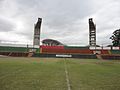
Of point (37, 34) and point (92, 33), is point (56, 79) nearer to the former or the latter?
point (37, 34)

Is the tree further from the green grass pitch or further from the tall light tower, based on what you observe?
the green grass pitch

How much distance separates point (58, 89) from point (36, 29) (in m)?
73.0

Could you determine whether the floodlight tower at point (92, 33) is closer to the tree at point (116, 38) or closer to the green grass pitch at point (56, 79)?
the tree at point (116, 38)

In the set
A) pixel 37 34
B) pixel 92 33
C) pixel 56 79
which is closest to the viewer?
pixel 56 79

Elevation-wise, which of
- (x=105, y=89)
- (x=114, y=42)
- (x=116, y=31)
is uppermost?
(x=116, y=31)

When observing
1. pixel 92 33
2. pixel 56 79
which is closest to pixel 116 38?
pixel 92 33

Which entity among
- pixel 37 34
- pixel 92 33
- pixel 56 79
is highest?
pixel 92 33

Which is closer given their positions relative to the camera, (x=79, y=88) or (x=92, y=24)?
(x=79, y=88)

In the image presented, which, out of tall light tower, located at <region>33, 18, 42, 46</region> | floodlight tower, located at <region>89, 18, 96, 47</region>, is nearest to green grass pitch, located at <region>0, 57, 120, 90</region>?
floodlight tower, located at <region>89, 18, 96, 47</region>

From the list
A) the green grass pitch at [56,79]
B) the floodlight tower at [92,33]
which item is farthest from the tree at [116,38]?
the green grass pitch at [56,79]

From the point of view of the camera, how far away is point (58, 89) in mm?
6281

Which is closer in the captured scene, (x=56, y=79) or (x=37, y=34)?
(x=56, y=79)

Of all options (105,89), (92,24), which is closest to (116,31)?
(92,24)

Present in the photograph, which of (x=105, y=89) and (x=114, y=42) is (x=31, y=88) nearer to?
(x=105, y=89)
